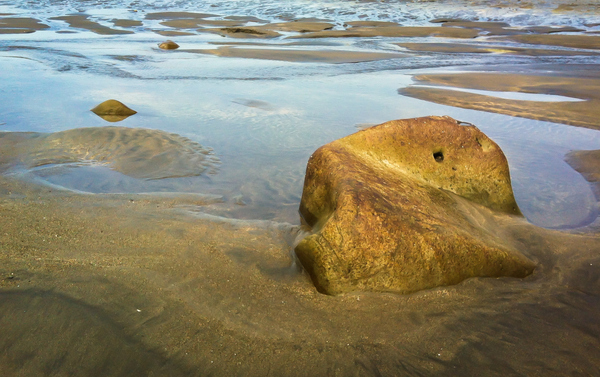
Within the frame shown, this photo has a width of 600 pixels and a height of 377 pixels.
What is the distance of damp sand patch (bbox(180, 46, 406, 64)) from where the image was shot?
13.7 meters

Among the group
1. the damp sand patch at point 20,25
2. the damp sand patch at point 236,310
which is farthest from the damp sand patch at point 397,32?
the damp sand patch at point 236,310

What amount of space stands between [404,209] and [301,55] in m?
12.1

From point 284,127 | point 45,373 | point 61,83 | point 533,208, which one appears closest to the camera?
point 45,373

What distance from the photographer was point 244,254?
3.12 metres

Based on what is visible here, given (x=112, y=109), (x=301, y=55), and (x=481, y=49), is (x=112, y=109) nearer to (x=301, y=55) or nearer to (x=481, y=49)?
(x=301, y=55)

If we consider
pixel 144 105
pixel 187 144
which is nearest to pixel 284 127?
pixel 187 144

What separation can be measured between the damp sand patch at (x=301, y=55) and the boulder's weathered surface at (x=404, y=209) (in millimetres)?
9931

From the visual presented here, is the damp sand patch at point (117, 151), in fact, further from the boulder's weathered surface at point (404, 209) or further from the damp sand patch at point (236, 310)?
the boulder's weathered surface at point (404, 209)

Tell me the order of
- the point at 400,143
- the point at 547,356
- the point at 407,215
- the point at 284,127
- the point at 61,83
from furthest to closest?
the point at 61,83 → the point at 284,127 → the point at 400,143 → the point at 407,215 → the point at 547,356

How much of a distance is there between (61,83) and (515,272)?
965 centimetres

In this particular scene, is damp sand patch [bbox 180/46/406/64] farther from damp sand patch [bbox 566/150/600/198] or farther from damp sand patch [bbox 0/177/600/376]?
damp sand patch [bbox 0/177/600/376]

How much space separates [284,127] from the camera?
671 cm

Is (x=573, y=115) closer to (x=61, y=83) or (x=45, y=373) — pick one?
(x=45, y=373)

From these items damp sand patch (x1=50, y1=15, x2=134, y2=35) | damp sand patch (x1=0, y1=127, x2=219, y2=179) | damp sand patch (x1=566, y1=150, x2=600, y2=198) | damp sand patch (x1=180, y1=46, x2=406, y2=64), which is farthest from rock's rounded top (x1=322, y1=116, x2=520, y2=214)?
damp sand patch (x1=50, y1=15, x2=134, y2=35)
